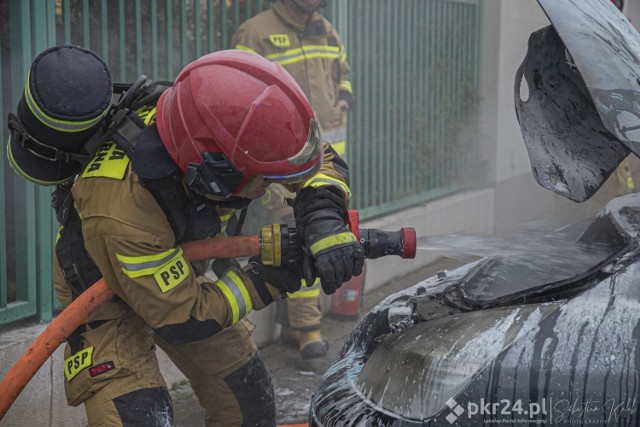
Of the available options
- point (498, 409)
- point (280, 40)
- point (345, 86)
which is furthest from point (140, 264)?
point (345, 86)

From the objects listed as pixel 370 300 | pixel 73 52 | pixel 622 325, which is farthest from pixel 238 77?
pixel 370 300

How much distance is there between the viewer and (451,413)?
2211mm

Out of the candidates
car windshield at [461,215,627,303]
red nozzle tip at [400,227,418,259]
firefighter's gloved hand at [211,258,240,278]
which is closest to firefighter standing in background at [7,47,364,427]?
red nozzle tip at [400,227,418,259]

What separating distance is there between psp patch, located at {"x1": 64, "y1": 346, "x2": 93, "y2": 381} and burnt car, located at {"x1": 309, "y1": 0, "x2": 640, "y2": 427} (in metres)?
0.76

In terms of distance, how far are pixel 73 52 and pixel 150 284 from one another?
0.78m

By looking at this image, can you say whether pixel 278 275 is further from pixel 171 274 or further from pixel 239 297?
pixel 171 274

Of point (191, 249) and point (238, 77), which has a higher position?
point (238, 77)

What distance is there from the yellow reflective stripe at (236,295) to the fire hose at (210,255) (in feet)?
0.35

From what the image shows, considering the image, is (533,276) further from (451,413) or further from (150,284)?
(150,284)

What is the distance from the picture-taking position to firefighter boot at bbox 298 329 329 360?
211 inches


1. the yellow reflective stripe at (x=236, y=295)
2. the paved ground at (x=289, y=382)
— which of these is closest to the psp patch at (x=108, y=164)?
the yellow reflective stripe at (x=236, y=295)

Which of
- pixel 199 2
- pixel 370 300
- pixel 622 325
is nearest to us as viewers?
pixel 622 325

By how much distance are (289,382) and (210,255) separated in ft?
7.53

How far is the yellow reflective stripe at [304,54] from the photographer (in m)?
5.62
